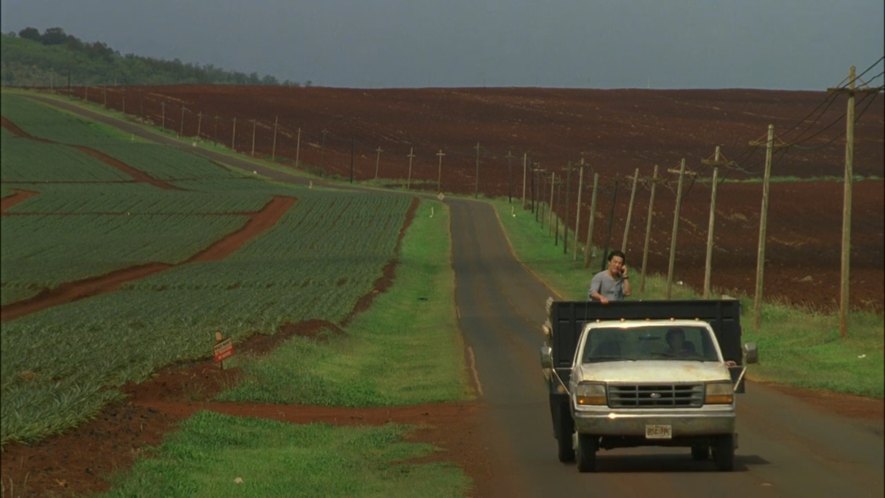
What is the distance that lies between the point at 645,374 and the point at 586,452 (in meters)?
1.37

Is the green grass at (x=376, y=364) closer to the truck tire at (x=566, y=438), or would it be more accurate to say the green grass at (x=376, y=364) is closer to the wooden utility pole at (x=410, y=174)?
the truck tire at (x=566, y=438)

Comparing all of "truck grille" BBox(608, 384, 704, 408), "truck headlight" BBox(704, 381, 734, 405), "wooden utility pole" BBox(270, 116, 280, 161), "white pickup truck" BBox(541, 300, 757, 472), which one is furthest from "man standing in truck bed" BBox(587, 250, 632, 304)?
"wooden utility pole" BBox(270, 116, 280, 161)

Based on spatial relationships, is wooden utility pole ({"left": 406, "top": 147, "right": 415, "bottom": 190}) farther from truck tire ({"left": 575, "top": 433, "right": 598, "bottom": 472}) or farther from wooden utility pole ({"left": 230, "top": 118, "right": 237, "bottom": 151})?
truck tire ({"left": 575, "top": 433, "right": 598, "bottom": 472})

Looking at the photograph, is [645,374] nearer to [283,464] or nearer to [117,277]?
[283,464]

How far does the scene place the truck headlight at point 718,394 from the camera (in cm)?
1459

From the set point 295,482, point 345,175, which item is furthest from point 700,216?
point 345,175

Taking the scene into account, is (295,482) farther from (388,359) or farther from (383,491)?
(388,359)

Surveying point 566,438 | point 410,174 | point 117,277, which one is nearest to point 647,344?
point 566,438

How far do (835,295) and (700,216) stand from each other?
53.3 ft

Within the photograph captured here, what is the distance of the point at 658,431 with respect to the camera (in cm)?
1458

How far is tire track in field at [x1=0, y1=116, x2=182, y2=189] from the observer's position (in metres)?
122

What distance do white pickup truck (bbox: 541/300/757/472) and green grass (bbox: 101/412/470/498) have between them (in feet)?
5.25

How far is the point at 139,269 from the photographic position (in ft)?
236

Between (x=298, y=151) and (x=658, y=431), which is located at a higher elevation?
(x=298, y=151)
